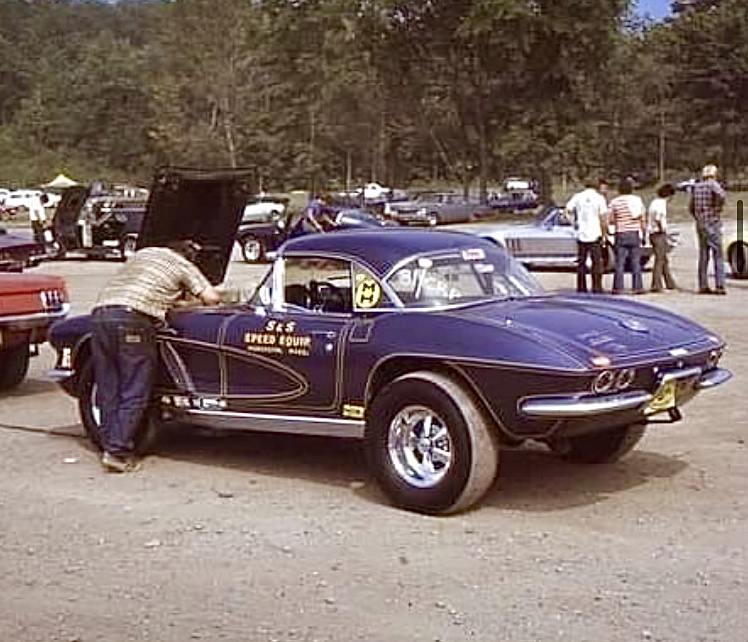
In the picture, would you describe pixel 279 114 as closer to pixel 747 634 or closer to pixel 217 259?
pixel 217 259

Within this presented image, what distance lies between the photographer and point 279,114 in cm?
8094

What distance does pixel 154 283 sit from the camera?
886 cm

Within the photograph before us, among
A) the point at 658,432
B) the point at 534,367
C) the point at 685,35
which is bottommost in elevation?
the point at 658,432

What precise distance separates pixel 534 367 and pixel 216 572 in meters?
1.90

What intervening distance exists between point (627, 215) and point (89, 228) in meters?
16.5

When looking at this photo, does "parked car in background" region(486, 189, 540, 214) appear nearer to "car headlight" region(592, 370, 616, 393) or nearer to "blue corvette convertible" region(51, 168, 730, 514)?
"blue corvette convertible" region(51, 168, 730, 514)

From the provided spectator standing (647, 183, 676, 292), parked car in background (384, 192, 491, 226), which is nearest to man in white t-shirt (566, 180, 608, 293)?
spectator standing (647, 183, 676, 292)

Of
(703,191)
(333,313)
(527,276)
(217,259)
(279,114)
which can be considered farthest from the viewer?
(279,114)

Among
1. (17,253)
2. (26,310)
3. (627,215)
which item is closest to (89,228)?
(17,253)

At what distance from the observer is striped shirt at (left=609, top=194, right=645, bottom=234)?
19953mm

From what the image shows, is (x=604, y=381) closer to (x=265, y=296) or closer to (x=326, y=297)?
(x=326, y=297)

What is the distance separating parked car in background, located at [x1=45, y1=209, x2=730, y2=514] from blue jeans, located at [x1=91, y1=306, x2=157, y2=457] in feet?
0.52

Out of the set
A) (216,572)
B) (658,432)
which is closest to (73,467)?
(216,572)

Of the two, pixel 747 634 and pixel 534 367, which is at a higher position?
pixel 534 367
